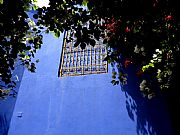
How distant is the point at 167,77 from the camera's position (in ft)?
22.2

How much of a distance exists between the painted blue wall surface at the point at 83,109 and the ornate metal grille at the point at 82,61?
0.36m

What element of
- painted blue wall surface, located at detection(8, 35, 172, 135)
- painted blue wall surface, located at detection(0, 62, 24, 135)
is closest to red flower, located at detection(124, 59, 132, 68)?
painted blue wall surface, located at detection(8, 35, 172, 135)

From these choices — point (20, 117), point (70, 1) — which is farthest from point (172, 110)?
point (70, 1)

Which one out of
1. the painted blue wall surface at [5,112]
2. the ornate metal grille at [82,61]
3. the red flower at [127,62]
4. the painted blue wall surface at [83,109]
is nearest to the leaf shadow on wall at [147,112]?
the painted blue wall surface at [83,109]

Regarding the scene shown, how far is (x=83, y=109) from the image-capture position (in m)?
8.12

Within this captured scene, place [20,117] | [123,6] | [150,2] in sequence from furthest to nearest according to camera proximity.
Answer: [20,117], [150,2], [123,6]

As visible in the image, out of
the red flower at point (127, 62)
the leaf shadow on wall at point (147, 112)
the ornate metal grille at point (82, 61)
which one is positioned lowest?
the leaf shadow on wall at point (147, 112)

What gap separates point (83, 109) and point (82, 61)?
6.20 ft

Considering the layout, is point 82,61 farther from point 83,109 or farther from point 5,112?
point 5,112

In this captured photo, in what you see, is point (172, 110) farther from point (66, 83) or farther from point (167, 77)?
point (66, 83)

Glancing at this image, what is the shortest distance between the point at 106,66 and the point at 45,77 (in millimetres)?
2047

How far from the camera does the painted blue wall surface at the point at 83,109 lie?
7.61 metres

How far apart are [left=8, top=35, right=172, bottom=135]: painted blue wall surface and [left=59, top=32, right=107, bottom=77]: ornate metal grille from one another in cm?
36

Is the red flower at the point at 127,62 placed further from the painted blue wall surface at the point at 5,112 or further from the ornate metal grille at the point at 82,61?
Result: the painted blue wall surface at the point at 5,112
